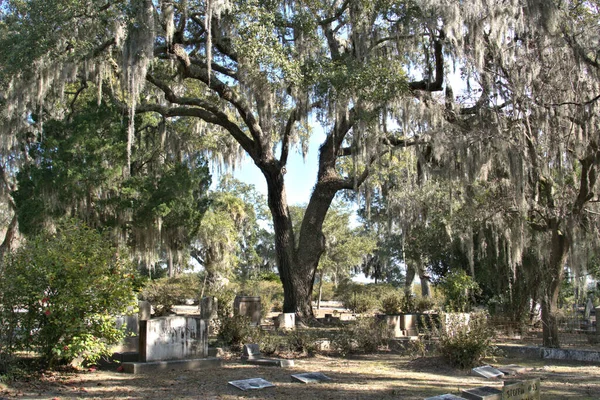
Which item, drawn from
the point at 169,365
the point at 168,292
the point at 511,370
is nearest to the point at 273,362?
the point at 169,365

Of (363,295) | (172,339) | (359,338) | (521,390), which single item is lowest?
(359,338)

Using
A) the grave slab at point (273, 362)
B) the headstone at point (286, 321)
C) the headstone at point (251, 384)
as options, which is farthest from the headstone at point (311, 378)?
the headstone at point (286, 321)

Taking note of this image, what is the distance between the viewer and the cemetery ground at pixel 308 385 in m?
7.81

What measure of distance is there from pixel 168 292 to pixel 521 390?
71.6 ft

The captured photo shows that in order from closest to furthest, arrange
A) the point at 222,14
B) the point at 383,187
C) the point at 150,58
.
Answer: the point at 150,58 < the point at 222,14 < the point at 383,187

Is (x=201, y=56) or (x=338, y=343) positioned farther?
(x=201, y=56)

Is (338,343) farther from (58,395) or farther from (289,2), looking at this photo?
(289,2)

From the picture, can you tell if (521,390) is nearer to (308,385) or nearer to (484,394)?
(484,394)

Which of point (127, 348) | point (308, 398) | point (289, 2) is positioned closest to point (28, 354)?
point (127, 348)

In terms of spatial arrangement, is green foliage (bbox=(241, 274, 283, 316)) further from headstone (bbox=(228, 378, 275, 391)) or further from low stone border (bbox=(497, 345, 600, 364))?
headstone (bbox=(228, 378, 275, 391))

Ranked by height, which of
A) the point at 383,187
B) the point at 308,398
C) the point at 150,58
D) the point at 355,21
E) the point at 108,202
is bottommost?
the point at 308,398

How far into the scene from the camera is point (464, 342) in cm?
1050

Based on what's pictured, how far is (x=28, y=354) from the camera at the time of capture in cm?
1022

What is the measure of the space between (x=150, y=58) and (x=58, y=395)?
9.01 metres
